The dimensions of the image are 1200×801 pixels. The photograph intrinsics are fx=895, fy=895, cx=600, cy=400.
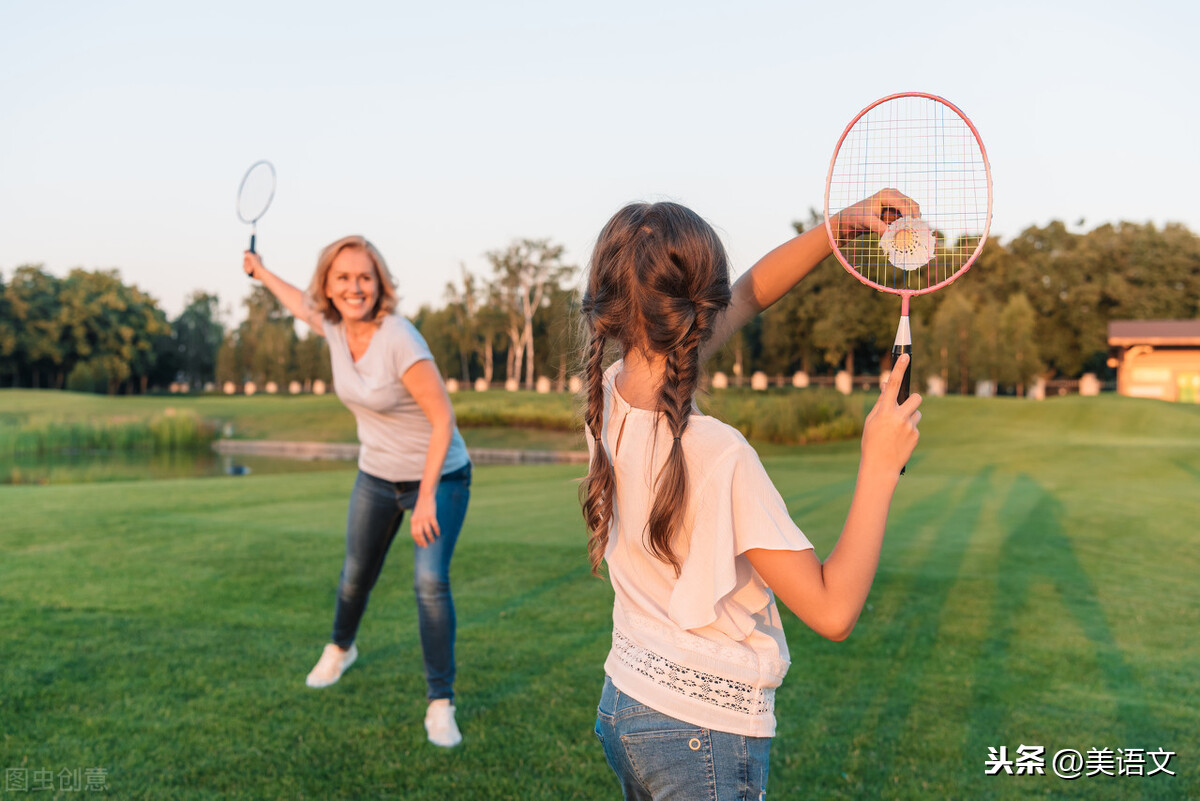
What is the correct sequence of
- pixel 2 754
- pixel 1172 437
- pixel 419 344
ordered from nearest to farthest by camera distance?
pixel 2 754 → pixel 419 344 → pixel 1172 437

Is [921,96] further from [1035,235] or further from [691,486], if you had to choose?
[1035,235]

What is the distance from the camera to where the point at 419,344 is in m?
4.41

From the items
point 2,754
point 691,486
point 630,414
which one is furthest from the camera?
point 2,754

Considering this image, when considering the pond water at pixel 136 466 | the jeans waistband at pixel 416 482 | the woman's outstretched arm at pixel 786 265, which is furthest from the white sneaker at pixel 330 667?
the pond water at pixel 136 466

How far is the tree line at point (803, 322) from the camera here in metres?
41.0

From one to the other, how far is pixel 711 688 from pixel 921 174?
51.8 inches

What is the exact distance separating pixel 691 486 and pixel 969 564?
7.45 meters

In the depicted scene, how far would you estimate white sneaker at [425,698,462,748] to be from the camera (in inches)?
165

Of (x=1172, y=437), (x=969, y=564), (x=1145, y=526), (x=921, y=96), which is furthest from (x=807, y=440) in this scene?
(x=921, y=96)

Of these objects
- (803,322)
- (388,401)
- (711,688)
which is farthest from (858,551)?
(803,322)

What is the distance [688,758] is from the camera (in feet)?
5.67

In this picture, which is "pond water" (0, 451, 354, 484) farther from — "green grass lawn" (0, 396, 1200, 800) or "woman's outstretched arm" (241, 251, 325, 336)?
"woman's outstretched arm" (241, 251, 325, 336)

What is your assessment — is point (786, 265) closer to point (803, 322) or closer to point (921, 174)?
point (921, 174)

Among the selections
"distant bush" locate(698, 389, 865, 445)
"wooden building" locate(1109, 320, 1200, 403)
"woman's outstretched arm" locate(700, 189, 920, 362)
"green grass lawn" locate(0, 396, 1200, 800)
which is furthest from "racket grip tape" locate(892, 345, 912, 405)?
"wooden building" locate(1109, 320, 1200, 403)
